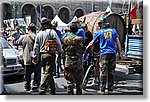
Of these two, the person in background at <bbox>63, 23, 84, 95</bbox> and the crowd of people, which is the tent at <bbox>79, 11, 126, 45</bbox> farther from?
the person in background at <bbox>63, 23, 84, 95</bbox>

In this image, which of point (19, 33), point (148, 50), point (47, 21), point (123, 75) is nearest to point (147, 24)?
point (148, 50)

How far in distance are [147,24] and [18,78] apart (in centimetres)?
226

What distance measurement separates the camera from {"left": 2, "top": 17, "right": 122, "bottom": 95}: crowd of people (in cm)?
683

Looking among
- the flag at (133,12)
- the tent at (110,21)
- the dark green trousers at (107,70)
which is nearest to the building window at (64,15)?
the tent at (110,21)

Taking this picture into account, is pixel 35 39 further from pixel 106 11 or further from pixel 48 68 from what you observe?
pixel 106 11

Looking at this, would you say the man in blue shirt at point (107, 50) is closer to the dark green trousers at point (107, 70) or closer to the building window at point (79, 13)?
the dark green trousers at point (107, 70)

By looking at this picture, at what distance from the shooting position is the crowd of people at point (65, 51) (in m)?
Result: 6.83

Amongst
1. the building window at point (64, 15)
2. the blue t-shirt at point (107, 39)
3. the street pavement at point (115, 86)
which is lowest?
Answer: the street pavement at point (115, 86)

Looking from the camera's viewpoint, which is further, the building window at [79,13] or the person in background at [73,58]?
the building window at [79,13]

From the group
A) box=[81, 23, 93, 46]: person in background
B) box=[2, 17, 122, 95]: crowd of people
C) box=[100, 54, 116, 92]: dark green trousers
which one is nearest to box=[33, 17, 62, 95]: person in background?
box=[2, 17, 122, 95]: crowd of people

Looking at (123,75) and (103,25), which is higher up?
(103,25)

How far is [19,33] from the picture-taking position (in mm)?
6980

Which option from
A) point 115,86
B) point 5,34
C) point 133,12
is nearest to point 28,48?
point 5,34

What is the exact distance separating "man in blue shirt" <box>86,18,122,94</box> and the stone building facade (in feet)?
1.02
